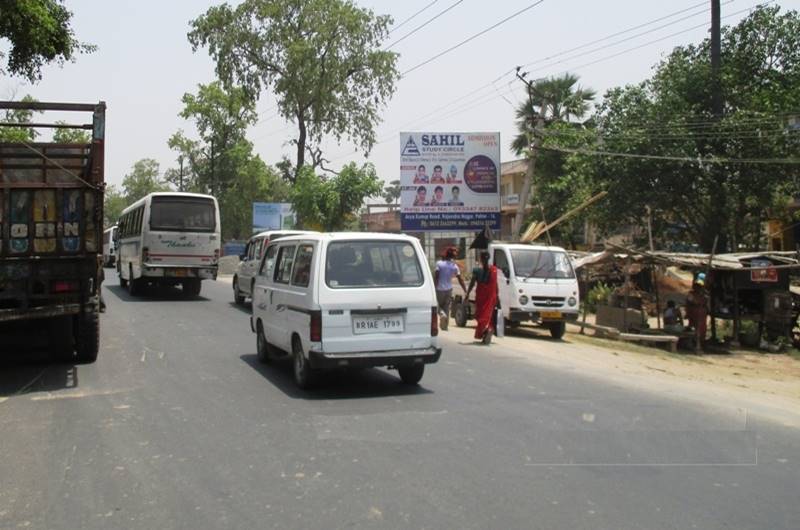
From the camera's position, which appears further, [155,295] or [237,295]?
[155,295]

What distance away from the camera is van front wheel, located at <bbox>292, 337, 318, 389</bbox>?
832 cm

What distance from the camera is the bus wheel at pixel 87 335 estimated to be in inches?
389

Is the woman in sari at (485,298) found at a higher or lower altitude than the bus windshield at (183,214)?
lower

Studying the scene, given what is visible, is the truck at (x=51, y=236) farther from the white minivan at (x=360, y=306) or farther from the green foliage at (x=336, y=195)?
the green foliage at (x=336, y=195)

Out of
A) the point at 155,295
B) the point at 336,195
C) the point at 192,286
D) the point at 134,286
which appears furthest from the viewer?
the point at 336,195

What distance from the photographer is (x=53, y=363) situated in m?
10.3

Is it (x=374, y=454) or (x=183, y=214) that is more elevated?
(x=183, y=214)

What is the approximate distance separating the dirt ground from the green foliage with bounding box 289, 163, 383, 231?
20.8 m

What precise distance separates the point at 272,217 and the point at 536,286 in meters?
37.4

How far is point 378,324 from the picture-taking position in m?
8.25

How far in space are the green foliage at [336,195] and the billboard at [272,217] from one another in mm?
12234

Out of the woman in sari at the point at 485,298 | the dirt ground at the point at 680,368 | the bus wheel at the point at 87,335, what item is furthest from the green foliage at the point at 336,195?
the bus wheel at the point at 87,335

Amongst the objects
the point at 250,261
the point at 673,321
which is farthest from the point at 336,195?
the point at 673,321

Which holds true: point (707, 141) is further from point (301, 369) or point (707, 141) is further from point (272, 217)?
point (272, 217)
